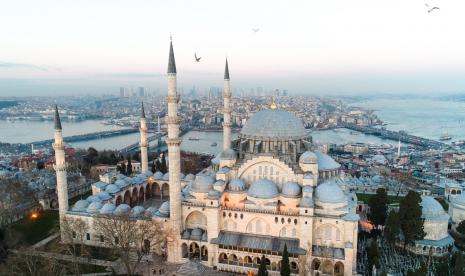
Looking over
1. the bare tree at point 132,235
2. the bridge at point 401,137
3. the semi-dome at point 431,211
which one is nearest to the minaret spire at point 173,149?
the bare tree at point 132,235

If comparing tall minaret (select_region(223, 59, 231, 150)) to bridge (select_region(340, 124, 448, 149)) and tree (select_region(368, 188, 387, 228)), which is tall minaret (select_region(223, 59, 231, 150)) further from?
bridge (select_region(340, 124, 448, 149))

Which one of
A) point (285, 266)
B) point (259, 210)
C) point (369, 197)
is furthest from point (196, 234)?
point (369, 197)

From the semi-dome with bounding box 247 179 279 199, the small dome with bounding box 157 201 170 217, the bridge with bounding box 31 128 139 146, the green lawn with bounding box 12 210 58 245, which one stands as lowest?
the bridge with bounding box 31 128 139 146

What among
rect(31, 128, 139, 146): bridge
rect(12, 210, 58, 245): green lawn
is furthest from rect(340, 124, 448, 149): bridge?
rect(31, 128, 139, 146): bridge

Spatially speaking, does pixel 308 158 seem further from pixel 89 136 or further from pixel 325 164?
pixel 89 136

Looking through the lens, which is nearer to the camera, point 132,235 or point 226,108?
point 132,235

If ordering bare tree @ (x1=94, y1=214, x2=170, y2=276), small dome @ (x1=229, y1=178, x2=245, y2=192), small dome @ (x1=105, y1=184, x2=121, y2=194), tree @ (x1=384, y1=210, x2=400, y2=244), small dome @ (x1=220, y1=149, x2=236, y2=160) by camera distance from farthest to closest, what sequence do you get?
small dome @ (x1=105, y1=184, x2=121, y2=194) → small dome @ (x1=220, y1=149, x2=236, y2=160) → small dome @ (x1=229, y1=178, x2=245, y2=192) → tree @ (x1=384, y1=210, x2=400, y2=244) → bare tree @ (x1=94, y1=214, x2=170, y2=276)

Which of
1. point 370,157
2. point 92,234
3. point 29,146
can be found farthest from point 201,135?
point 92,234
